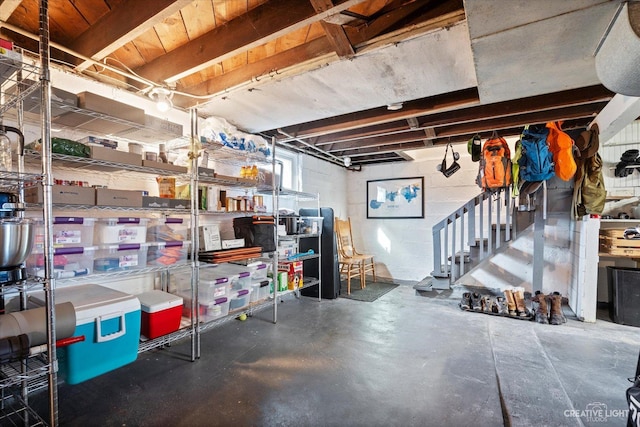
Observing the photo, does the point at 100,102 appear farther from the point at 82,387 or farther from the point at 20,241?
the point at 82,387

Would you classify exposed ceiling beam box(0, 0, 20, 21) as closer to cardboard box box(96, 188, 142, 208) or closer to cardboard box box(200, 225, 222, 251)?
cardboard box box(96, 188, 142, 208)

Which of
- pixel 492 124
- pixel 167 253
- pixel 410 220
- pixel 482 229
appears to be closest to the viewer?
pixel 167 253

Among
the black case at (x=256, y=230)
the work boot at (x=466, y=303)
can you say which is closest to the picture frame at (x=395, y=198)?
the work boot at (x=466, y=303)

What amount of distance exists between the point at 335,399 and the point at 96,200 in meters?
1.96

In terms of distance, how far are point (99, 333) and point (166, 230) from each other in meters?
0.84

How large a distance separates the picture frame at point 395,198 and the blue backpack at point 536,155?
1.96m

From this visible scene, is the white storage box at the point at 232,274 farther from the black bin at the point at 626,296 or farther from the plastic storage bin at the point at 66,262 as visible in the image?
the black bin at the point at 626,296

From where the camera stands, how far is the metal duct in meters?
1.34

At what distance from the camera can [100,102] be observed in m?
1.84

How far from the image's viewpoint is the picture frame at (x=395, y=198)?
17.1 feet

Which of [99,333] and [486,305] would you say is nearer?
[99,333]

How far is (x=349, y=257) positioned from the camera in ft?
15.7

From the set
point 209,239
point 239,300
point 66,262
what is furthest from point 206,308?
point 66,262

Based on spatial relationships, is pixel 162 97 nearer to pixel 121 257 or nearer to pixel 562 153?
pixel 121 257
